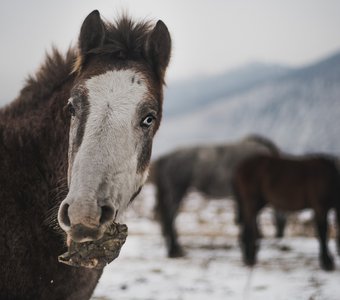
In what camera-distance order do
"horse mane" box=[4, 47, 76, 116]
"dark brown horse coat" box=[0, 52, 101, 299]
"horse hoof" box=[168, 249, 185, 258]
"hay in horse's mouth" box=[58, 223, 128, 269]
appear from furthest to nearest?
"horse hoof" box=[168, 249, 185, 258] < "horse mane" box=[4, 47, 76, 116] < "dark brown horse coat" box=[0, 52, 101, 299] < "hay in horse's mouth" box=[58, 223, 128, 269]

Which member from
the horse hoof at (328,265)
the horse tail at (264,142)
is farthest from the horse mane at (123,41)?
the horse tail at (264,142)

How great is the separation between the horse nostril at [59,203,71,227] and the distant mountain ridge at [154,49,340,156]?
40.7m

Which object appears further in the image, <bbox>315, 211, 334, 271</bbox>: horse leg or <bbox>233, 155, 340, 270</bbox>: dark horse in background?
<bbox>233, 155, 340, 270</bbox>: dark horse in background

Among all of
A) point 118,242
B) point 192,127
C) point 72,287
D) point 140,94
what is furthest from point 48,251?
point 192,127

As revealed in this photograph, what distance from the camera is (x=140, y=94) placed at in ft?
8.38

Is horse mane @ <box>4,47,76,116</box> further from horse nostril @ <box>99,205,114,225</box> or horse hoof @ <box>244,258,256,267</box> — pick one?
horse hoof @ <box>244,258,256,267</box>

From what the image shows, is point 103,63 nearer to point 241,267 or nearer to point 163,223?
point 241,267

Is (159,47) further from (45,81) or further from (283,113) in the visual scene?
(283,113)

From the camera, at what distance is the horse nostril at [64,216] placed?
1998mm

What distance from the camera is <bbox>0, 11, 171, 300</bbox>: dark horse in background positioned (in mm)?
2178

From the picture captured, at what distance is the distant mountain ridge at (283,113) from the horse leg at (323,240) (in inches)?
1422

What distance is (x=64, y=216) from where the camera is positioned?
6.61ft

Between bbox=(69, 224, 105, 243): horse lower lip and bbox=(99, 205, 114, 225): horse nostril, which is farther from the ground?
bbox=(99, 205, 114, 225): horse nostril

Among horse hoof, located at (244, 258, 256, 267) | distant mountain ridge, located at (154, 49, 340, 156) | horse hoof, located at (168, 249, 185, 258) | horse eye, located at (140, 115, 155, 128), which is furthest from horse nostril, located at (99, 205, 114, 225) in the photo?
distant mountain ridge, located at (154, 49, 340, 156)
